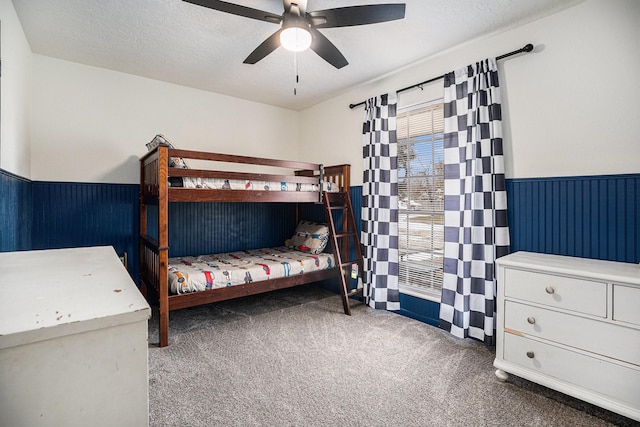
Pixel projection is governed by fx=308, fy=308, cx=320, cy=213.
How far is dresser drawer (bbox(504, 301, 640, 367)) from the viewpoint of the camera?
5.25ft

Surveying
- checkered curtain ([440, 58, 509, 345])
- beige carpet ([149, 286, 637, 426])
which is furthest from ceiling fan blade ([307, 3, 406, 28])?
beige carpet ([149, 286, 637, 426])

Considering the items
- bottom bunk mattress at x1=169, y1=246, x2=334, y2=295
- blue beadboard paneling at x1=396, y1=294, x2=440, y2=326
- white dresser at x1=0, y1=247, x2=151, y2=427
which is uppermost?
white dresser at x1=0, y1=247, x2=151, y2=427

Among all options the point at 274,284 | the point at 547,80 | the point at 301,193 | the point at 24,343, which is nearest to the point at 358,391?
the point at 274,284

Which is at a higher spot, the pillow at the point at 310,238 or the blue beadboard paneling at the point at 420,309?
the pillow at the point at 310,238

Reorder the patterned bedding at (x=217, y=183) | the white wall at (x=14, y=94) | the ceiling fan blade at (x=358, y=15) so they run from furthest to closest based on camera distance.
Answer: the patterned bedding at (x=217, y=183) < the white wall at (x=14, y=94) < the ceiling fan blade at (x=358, y=15)

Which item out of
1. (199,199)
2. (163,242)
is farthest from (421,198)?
(163,242)

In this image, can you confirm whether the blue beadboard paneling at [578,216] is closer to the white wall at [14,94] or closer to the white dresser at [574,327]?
the white dresser at [574,327]

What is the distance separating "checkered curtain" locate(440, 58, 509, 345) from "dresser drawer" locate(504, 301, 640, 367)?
1.54ft

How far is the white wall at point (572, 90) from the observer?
6.42 feet

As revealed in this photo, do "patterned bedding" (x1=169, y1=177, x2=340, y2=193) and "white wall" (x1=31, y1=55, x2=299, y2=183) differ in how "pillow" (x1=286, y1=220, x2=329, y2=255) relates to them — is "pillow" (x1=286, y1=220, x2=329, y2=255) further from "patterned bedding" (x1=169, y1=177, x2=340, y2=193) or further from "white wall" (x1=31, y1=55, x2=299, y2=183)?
"white wall" (x1=31, y1=55, x2=299, y2=183)

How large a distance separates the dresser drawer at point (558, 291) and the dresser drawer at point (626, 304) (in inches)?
1.7

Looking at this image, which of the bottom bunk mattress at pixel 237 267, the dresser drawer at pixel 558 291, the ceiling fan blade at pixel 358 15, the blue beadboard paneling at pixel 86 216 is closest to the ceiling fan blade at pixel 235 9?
the ceiling fan blade at pixel 358 15

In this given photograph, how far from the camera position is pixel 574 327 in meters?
1.76

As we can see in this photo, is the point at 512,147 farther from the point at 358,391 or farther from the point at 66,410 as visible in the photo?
the point at 66,410
